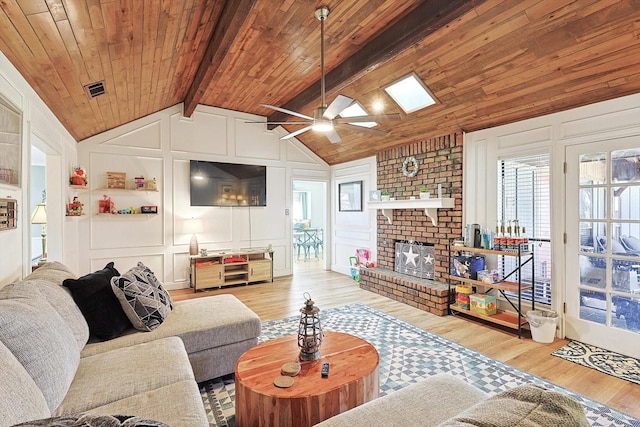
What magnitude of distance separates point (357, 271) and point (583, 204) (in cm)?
358

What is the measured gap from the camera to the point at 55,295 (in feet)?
6.25

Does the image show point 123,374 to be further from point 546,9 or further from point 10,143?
point 546,9

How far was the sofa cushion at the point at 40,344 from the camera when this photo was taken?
4.32ft

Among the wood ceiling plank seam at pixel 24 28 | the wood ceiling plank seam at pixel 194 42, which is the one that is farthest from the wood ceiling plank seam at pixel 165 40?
the wood ceiling plank seam at pixel 24 28

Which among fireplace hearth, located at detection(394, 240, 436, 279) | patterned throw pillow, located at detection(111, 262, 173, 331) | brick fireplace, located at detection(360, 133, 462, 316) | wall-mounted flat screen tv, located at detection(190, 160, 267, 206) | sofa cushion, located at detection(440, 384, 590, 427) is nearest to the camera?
sofa cushion, located at detection(440, 384, 590, 427)

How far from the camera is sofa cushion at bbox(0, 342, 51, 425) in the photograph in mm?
998

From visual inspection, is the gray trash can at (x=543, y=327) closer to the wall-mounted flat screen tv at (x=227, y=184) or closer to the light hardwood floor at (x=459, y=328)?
the light hardwood floor at (x=459, y=328)

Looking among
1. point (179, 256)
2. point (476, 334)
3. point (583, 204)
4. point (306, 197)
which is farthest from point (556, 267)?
point (306, 197)

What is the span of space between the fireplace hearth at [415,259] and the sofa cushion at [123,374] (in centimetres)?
361

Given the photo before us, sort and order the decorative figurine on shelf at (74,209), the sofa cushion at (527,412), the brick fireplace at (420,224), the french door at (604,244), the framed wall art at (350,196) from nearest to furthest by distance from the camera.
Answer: the sofa cushion at (527,412) < the french door at (604,244) < the decorative figurine on shelf at (74,209) < the brick fireplace at (420,224) < the framed wall art at (350,196)

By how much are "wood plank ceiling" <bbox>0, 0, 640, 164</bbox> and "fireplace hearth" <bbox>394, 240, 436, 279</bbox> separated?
1736mm

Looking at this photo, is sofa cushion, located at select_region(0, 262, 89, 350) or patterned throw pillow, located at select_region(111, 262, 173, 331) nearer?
sofa cushion, located at select_region(0, 262, 89, 350)

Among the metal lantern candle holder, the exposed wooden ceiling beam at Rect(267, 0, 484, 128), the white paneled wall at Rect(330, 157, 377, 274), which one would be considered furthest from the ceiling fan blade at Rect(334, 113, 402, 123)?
the white paneled wall at Rect(330, 157, 377, 274)

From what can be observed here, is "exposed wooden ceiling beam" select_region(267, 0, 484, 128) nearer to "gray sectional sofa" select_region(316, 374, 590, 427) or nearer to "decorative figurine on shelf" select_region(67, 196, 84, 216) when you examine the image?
"gray sectional sofa" select_region(316, 374, 590, 427)
